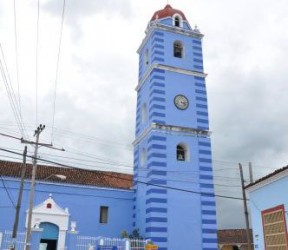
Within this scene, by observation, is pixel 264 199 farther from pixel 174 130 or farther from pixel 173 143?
pixel 174 130

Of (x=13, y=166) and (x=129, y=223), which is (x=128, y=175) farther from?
(x=13, y=166)

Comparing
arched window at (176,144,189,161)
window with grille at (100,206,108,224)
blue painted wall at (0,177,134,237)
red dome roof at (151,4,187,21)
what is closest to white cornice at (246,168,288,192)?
arched window at (176,144,189,161)

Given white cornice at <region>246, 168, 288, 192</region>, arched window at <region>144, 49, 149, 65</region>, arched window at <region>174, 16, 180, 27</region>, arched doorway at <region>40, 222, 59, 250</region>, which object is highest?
arched window at <region>174, 16, 180, 27</region>

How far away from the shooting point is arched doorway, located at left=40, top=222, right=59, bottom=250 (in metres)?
24.8

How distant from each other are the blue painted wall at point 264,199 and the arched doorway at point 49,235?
13.7 m

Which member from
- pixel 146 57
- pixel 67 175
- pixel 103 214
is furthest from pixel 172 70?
pixel 103 214

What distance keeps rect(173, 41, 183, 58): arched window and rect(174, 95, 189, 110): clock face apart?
3330 mm

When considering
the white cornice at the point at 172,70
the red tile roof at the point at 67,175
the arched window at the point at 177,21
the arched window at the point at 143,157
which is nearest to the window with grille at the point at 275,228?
the arched window at the point at 143,157

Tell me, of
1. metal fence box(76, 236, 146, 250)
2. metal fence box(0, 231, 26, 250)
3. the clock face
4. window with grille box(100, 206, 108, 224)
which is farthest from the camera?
window with grille box(100, 206, 108, 224)

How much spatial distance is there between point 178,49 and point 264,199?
51.3ft

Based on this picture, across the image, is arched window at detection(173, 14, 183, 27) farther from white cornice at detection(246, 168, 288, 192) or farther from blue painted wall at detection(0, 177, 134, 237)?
white cornice at detection(246, 168, 288, 192)

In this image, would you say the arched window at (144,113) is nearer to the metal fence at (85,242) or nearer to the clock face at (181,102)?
the clock face at (181,102)

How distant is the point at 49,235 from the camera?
2488 cm

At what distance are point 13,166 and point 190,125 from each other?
482 inches
